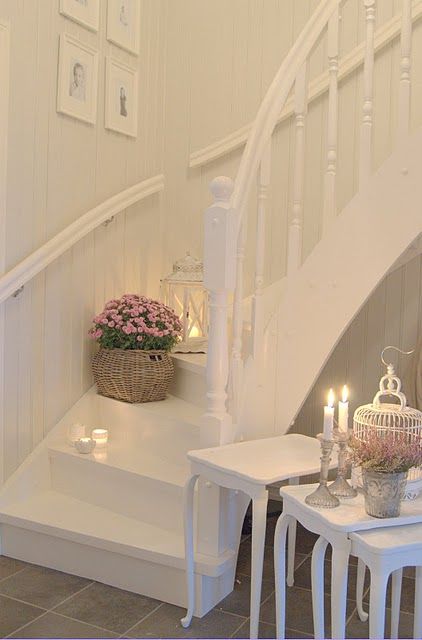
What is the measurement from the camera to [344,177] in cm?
360

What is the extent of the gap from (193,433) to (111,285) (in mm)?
1006

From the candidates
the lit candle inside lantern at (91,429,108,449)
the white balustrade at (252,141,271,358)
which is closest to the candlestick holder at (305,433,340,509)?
the white balustrade at (252,141,271,358)

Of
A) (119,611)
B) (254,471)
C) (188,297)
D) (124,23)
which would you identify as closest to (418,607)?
(254,471)

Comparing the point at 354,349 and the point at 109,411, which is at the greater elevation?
the point at 354,349

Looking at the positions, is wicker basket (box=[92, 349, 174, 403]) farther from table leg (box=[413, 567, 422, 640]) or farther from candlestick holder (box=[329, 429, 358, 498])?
table leg (box=[413, 567, 422, 640])

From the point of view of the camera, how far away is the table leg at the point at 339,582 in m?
1.85

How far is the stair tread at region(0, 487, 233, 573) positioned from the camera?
258 cm

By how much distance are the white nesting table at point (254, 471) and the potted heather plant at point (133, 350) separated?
0.78 metres

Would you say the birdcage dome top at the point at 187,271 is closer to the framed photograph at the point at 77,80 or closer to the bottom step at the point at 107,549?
the framed photograph at the point at 77,80

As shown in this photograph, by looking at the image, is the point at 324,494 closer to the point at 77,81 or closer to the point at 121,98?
the point at 77,81

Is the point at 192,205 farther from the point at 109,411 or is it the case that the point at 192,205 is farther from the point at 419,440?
the point at 419,440

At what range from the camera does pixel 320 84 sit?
3.59 meters

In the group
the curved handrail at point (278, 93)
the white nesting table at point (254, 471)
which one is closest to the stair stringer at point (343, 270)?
the white nesting table at point (254, 471)

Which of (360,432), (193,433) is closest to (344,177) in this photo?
(193,433)
